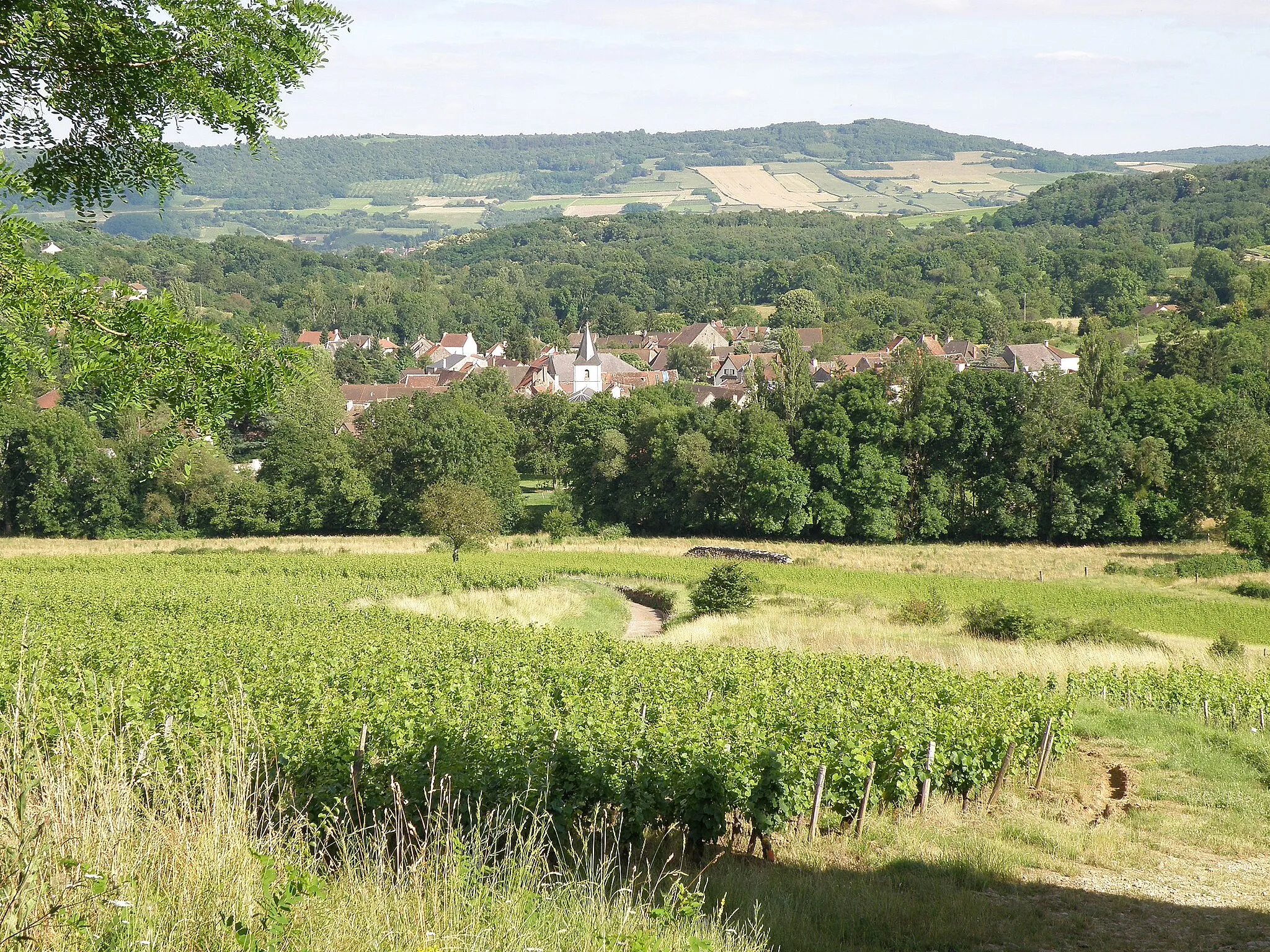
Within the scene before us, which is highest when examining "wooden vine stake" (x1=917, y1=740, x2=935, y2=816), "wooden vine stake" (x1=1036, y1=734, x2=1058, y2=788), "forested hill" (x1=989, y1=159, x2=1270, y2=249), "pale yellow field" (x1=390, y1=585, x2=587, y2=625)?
"forested hill" (x1=989, y1=159, x2=1270, y2=249)

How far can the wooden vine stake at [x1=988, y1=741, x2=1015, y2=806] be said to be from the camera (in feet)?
43.4

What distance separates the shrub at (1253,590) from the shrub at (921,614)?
14.8 metres

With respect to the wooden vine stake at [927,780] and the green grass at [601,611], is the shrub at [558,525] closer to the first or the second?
the green grass at [601,611]

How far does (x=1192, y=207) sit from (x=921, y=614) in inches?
6749

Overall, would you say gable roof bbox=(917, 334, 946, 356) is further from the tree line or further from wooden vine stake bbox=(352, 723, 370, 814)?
wooden vine stake bbox=(352, 723, 370, 814)

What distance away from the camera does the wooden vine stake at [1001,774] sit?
13.2 meters

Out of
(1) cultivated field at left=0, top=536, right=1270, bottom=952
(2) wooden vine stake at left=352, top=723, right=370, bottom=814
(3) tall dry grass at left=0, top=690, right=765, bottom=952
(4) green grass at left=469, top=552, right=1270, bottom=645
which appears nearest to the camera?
(3) tall dry grass at left=0, top=690, right=765, bottom=952

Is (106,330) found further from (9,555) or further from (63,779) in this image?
(9,555)

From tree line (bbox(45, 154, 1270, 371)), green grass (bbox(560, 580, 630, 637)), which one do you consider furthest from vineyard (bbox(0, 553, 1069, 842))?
tree line (bbox(45, 154, 1270, 371))

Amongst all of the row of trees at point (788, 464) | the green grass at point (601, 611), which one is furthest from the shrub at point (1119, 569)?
the green grass at point (601, 611)

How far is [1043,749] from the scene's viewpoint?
14.0 meters

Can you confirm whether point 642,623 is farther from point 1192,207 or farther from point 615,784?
point 1192,207

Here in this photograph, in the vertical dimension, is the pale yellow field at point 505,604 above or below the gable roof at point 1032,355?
below

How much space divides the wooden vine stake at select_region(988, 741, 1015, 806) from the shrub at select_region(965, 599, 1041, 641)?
1638cm
